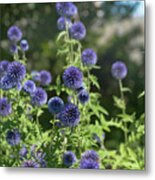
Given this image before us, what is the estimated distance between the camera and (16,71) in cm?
279

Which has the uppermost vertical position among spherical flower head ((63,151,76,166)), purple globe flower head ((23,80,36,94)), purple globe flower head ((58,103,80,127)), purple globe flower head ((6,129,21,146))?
purple globe flower head ((23,80,36,94))

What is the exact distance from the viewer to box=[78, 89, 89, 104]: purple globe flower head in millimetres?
2736

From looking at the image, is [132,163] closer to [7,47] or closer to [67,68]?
[67,68]

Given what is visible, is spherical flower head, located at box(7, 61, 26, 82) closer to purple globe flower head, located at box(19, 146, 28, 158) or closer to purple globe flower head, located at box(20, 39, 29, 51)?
purple globe flower head, located at box(20, 39, 29, 51)

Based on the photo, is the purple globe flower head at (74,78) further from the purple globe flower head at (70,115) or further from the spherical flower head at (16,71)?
the spherical flower head at (16,71)

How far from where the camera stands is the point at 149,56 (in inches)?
105

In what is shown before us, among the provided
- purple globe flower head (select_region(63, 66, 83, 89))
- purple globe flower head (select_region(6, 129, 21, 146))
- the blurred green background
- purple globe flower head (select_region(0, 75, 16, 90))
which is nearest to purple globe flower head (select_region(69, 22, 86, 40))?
the blurred green background

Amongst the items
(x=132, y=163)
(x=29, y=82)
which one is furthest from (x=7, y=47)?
(x=132, y=163)

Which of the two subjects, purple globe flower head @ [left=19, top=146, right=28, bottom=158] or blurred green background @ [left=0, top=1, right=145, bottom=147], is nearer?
blurred green background @ [left=0, top=1, right=145, bottom=147]

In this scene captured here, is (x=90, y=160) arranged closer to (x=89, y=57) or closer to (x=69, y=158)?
(x=69, y=158)

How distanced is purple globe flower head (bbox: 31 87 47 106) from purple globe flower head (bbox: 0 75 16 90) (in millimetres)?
109

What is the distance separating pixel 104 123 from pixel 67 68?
0.31 meters

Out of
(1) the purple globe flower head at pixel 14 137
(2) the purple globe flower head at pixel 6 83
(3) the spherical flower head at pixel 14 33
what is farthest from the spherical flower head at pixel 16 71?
(1) the purple globe flower head at pixel 14 137

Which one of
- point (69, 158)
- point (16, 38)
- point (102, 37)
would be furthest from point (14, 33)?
point (69, 158)
